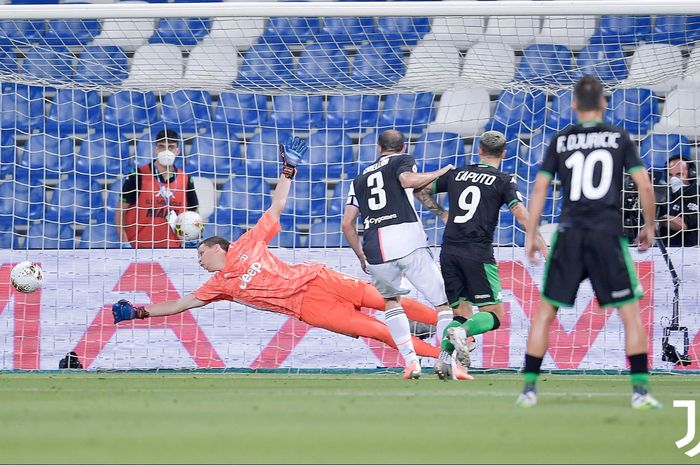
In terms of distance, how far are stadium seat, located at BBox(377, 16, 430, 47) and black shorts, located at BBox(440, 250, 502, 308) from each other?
149 inches

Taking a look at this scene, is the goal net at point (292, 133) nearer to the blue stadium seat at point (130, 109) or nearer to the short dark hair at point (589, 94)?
the blue stadium seat at point (130, 109)

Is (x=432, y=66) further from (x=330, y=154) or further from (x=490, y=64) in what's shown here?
(x=330, y=154)

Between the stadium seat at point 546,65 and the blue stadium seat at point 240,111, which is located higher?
the stadium seat at point 546,65

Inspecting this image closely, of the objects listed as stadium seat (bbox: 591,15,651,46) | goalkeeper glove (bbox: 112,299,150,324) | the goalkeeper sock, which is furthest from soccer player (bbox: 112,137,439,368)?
stadium seat (bbox: 591,15,651,46)

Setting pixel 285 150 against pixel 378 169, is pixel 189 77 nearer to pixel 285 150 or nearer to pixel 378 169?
pixel 285 150

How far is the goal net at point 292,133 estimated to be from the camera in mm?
12125

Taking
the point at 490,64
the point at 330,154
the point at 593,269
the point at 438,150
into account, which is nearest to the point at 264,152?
the point at 330,154

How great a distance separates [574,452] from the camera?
5.02 m

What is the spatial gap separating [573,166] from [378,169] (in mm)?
3792

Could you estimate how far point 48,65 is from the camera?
44.5ft

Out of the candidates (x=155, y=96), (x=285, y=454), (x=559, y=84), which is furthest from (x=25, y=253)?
(x=285, y=454)

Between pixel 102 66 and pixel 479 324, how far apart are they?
5782 mm

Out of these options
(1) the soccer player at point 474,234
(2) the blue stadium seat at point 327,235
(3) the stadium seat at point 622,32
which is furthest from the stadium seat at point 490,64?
(1) the soccer player at point 474,234

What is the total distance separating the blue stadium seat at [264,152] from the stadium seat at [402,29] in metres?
1.58
